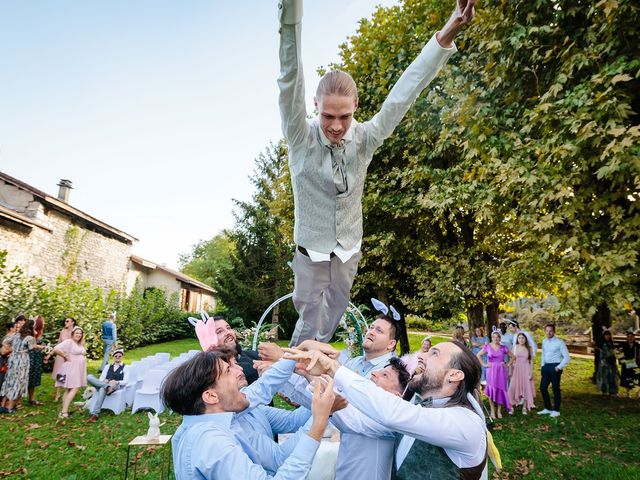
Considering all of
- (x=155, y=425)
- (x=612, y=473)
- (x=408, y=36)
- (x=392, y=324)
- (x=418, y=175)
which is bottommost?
(x=612, y=473)

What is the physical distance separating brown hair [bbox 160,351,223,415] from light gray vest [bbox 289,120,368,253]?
0.74 m

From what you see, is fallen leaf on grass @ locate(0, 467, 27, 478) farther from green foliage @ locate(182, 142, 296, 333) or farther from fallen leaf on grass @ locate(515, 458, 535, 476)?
green foliage @ locate(182, 142, 296, 333)

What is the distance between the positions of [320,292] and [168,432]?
568cm

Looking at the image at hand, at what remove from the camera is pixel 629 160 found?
4.51 metres

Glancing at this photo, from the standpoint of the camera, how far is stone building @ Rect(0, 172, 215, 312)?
45.4 ft

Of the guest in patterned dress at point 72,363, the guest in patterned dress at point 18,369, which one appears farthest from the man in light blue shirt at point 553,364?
the guest in patterned dress at point 18,369

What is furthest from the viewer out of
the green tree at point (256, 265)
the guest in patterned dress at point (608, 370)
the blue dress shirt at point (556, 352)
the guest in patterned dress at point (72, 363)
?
the green tree at point (256, 265)

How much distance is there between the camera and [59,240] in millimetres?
16484

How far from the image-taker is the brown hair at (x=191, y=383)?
1.94 meters

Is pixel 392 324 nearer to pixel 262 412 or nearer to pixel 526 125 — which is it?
pixel 262 412

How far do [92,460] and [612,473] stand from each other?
6.44 m

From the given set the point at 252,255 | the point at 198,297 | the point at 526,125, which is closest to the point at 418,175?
the point at 526,125

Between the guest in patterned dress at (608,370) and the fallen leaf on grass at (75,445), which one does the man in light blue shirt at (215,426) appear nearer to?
the fallen leaf on grass at (75,445)

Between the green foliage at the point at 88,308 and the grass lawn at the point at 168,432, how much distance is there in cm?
369
